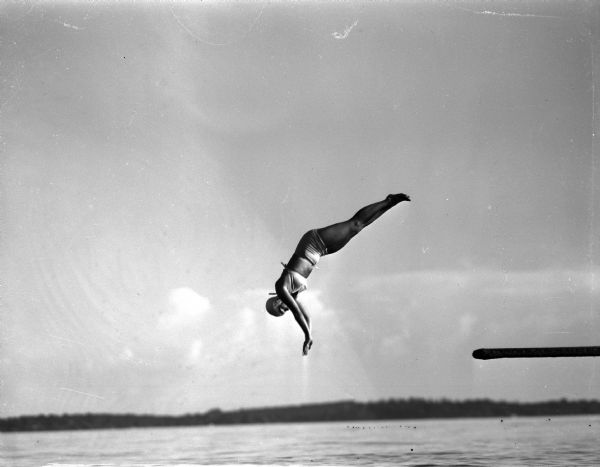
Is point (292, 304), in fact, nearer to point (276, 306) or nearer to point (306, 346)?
point (276, 306)

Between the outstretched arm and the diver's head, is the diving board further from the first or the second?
the diver's head

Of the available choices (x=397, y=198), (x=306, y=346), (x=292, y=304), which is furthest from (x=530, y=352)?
(x=306, y=346)

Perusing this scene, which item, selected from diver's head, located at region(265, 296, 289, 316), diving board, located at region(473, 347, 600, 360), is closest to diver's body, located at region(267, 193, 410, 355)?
diver's head, located at region(265, 296, 289, 316)

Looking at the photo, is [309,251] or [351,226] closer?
[309,251]

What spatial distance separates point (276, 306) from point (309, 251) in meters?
0.75

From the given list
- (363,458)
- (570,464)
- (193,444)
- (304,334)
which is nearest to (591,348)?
(570,464)

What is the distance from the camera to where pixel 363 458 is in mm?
9453

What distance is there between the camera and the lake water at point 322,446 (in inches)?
371

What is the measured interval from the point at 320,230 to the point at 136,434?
4.13m

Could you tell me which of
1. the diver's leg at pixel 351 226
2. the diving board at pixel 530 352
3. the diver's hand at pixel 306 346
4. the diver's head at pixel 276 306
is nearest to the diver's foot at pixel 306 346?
the diver's hand at pixel 306 346

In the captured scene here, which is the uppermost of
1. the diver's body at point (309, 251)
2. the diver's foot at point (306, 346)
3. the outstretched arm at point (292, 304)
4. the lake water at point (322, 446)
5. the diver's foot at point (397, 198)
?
the diver's foot at point (397, 198)

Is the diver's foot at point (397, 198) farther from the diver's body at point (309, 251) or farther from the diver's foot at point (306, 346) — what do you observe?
the diver's foot at point (306, 346)

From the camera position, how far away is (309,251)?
9.98 m

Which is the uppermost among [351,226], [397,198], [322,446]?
[397,198]
